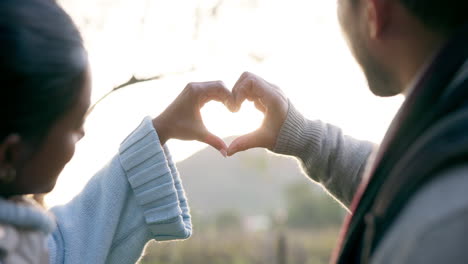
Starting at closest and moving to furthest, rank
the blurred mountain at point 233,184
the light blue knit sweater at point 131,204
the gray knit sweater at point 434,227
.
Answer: the gray knit sweater at point 434,227, the light blue knit sweater at point 131,204, the blurred mountain at point 233,184

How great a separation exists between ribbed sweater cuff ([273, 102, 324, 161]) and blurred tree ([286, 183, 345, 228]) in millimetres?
14362

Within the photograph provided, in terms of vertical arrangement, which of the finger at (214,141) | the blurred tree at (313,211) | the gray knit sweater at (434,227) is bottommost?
the blurred tree at (313,211)

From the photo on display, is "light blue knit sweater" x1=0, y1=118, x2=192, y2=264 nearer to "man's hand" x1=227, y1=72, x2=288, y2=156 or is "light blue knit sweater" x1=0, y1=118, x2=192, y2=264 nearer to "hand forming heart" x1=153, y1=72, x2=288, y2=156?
"hand forming heart" x1=153, y1=72, x2=288, y2=156

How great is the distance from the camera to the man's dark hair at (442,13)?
3.68 ft

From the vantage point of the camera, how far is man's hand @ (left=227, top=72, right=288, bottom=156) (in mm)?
1907

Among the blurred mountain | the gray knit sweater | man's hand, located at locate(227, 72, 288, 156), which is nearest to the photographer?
the gray knit sweater

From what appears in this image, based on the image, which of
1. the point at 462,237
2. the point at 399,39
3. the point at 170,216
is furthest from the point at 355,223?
the point at 170,216

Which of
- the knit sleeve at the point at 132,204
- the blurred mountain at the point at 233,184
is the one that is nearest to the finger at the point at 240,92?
the knit sleeve at the point at 132,204

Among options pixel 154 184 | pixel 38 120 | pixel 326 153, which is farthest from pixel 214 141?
pixel 38 120

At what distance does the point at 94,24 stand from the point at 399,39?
127 inches

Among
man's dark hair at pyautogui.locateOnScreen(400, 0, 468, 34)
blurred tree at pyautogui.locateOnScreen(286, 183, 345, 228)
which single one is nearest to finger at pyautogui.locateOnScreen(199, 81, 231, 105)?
man's dark hair at pyautogui.locateOnScreen(400, 0, 468, 34)

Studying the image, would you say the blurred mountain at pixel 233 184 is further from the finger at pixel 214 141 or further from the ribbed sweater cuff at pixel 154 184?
the ribbed sweater cuff at pixel 154 184

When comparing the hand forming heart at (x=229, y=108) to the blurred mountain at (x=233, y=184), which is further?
the blurred mountain at (x=233, y=184)

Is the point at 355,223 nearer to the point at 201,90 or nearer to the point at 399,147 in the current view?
the point at 399,147
